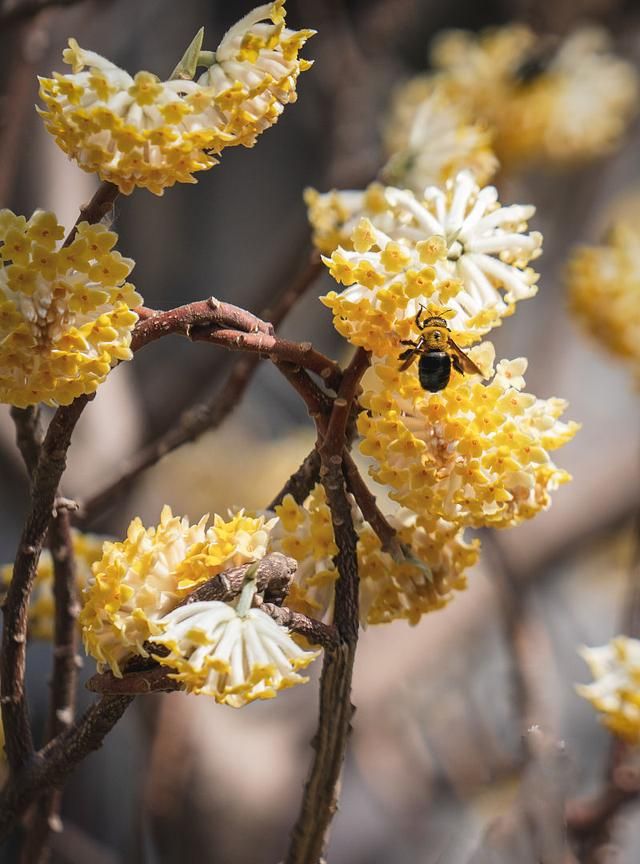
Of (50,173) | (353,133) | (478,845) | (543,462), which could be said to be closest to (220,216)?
(353,133)

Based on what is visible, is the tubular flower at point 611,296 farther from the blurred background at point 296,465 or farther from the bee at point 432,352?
the bee at point 432,352

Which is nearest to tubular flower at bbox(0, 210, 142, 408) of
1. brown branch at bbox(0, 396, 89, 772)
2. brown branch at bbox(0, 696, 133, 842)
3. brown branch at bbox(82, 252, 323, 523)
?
brown branch at bbox(0, 396, 89, 772)

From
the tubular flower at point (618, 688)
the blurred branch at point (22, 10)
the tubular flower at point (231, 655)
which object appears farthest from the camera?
the blurred branch at point (22, 10)

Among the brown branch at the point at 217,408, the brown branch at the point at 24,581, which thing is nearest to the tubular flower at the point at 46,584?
the brown branch at the point at 217,408

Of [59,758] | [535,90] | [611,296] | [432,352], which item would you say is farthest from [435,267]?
[535,90]

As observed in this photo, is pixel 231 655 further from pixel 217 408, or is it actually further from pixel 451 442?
pixel 217 408

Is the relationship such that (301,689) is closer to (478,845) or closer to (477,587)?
(477,587)

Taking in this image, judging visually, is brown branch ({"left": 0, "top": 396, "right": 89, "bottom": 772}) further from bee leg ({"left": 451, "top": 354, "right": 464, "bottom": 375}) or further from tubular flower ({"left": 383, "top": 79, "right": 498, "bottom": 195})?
tubular flower ({"left": 383, "top": 79, "right": 498, "bottom": 195})
